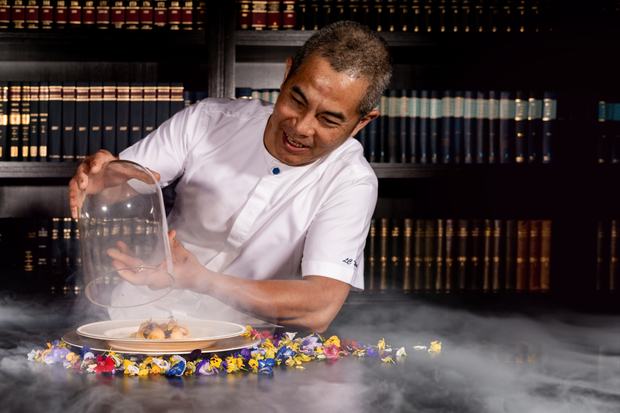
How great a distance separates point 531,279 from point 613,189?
0.60 metres

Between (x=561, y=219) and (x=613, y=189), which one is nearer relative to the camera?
(x=561, y=219)

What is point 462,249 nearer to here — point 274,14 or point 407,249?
point 407,249

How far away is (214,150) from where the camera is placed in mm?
1371

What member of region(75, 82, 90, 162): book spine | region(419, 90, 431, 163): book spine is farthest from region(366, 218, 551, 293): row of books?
region(75, 82, 90, 162): book spine

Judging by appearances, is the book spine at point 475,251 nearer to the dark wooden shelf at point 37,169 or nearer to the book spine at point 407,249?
the book spine at point 407,249

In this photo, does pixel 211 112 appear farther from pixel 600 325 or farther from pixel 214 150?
pixel 600 325

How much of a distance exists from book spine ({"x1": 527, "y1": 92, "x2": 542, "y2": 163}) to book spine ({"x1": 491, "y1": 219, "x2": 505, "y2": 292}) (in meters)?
0.28

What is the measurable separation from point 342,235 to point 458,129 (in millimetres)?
1006

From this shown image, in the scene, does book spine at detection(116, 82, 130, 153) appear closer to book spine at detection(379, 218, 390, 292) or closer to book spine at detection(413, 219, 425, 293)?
book spine at detection(379, 218, 390, 292)

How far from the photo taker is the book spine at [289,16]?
1889 mm

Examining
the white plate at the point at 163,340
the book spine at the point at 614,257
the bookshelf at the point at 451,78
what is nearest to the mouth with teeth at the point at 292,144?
the white plate at the point at 163,340

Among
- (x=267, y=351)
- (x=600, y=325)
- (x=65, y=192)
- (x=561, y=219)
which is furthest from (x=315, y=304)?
(x=65, y=192)

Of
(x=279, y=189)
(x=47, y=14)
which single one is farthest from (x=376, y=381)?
(x=47, y=14)

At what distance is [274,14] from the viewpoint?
6.21 feet
